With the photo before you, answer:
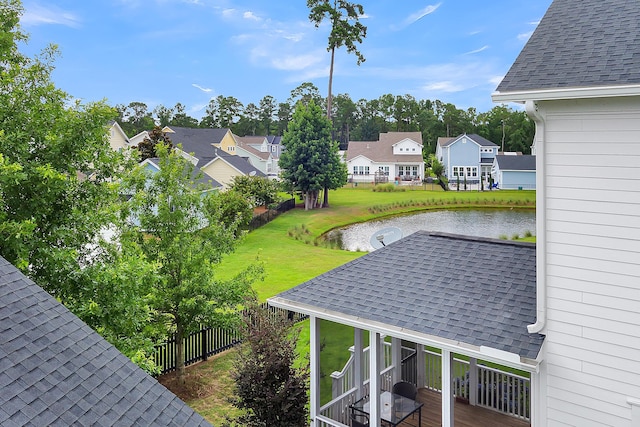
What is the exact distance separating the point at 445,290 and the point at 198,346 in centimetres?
815

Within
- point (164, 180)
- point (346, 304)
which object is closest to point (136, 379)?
point (346, 304)

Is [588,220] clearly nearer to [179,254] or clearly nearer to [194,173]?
[179,254]

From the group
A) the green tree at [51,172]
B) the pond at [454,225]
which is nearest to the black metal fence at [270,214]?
the pond at [454,225]

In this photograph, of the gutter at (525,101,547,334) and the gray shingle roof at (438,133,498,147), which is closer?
the gutter at (525,101,547,334)

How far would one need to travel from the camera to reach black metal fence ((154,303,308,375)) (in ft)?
40.5

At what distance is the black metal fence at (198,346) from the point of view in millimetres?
12352

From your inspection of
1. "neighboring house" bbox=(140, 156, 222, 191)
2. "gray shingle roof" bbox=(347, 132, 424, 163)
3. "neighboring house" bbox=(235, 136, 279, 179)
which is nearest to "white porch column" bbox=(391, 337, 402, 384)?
"neighboring house" bbox=(140, 156, 222, 191)

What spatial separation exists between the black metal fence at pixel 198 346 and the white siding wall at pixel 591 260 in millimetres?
6986

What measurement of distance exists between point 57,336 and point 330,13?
53.7 meters

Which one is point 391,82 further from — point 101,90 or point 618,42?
point 618,42

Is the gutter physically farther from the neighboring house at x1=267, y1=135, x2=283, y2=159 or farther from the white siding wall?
the neighboring house at x1=267, y1=135, x2=283, y2=159

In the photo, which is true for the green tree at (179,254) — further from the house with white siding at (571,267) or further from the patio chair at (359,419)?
the house with white siding at (571,267)

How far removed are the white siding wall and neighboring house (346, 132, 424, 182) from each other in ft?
176

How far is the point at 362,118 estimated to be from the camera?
82.4 metres
